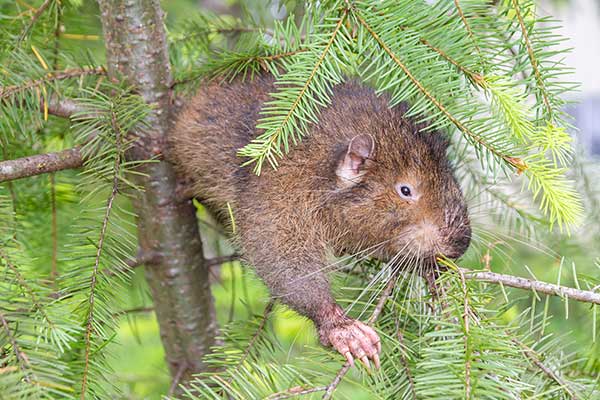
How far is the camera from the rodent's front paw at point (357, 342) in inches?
66.7

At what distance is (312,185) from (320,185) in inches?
1.0

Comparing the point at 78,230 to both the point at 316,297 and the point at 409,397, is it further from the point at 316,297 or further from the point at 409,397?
the point at 409,397

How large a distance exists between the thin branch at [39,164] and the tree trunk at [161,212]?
21 cm

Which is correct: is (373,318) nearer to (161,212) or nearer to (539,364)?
(539,364)

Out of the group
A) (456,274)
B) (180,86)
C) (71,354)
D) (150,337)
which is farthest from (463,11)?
(150,337)

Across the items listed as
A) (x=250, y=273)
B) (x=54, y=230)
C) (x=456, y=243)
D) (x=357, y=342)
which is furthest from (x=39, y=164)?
(x=456, y=243)

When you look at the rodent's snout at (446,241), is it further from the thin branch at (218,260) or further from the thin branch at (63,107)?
the thin branch at (63,107)

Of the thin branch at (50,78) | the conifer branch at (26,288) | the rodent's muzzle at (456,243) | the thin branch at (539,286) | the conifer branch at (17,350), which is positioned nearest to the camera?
the conifer branch at (17,350)

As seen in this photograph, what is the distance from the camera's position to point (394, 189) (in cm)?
215

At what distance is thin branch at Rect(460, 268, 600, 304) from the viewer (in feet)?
5.01

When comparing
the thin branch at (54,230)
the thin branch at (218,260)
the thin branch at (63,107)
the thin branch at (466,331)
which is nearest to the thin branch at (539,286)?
the thin branch at (466,331)

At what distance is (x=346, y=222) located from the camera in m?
2.20

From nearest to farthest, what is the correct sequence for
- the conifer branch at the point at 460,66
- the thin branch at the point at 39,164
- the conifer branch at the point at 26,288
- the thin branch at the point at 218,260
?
the conifer branch at the point at 26,288
the conifer branch at the point at 460,66
the thin branch at the point at 39,164
the thin branch at the point at 218,260

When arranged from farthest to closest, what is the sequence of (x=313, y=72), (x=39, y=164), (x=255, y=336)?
(x=255, y=336) → (x=39, y=164) → (x=313, y=72)
